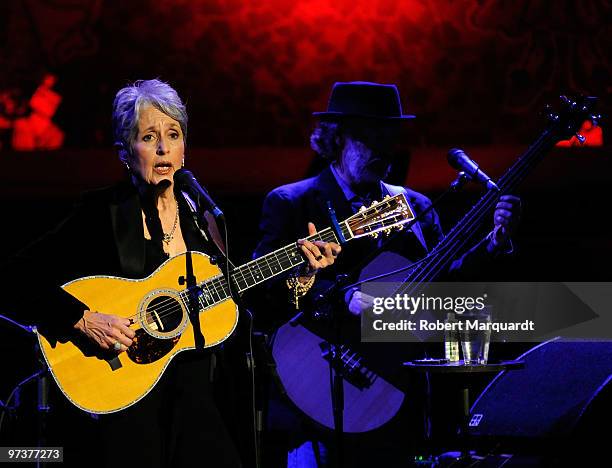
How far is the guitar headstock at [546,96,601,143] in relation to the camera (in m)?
3.53

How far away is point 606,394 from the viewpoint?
2721mm

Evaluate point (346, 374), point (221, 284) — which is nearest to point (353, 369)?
point (346, 374)

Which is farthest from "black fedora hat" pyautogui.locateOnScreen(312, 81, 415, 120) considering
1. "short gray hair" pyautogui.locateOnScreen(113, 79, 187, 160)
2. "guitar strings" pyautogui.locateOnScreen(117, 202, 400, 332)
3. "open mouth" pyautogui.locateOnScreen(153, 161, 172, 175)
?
"open mouth" pyautogui.locateOnScreen(153, 161, 172, 175)

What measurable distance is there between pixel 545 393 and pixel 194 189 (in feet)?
4.77

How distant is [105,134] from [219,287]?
2.09 metres

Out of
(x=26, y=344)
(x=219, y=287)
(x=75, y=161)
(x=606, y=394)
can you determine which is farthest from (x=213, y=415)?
(x=75, y=161)

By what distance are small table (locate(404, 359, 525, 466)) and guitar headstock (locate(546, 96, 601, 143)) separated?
0.99 m

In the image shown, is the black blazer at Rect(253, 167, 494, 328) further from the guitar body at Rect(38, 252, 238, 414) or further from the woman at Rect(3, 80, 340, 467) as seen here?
the guitar body at Rect(38, 252, 238, 414)

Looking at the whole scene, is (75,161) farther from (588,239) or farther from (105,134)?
(588,239)

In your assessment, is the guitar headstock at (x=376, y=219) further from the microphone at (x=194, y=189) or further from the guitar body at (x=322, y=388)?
the microphone at (x=194, y=189)

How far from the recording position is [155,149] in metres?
3.28

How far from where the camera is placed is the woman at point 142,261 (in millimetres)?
2969

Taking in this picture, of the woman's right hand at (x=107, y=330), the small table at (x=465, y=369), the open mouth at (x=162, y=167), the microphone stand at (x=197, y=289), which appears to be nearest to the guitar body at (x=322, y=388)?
the small table at (x=465, y=369)

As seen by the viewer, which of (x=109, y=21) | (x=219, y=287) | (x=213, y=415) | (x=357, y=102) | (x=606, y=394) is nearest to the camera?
(x=606, y=394)
